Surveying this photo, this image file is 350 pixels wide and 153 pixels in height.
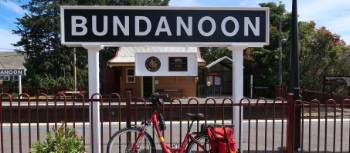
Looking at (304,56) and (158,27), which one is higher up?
(304,56)

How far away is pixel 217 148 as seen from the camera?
626 cm

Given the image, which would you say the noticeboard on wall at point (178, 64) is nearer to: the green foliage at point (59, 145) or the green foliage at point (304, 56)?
the green foliage at point (304, 56)

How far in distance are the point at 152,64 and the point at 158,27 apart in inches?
797

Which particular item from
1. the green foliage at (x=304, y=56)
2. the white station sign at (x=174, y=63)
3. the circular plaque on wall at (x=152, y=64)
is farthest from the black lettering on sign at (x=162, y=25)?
the green foliage at (x=304, y=56)

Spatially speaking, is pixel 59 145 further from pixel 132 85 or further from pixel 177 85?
pixel 132 85

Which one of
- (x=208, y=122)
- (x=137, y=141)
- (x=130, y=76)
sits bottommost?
(x=208, y=122)

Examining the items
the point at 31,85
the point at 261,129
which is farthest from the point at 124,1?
the point at 261,129

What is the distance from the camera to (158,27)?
6.81 m

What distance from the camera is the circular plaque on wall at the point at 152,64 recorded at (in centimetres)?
2655

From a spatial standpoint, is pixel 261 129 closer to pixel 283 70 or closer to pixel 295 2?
pixel 295 2

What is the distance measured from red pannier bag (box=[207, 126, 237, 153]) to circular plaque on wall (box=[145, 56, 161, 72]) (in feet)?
65.9

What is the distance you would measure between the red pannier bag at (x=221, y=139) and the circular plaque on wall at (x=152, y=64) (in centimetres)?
2009

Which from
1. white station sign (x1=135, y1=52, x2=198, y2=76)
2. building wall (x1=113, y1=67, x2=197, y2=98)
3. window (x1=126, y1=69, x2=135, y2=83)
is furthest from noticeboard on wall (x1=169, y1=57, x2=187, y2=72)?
window (x1=126, y1=69, x2=135, y2=83)

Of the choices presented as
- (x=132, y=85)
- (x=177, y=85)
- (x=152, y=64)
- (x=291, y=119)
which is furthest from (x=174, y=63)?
(x=291, y=119)
